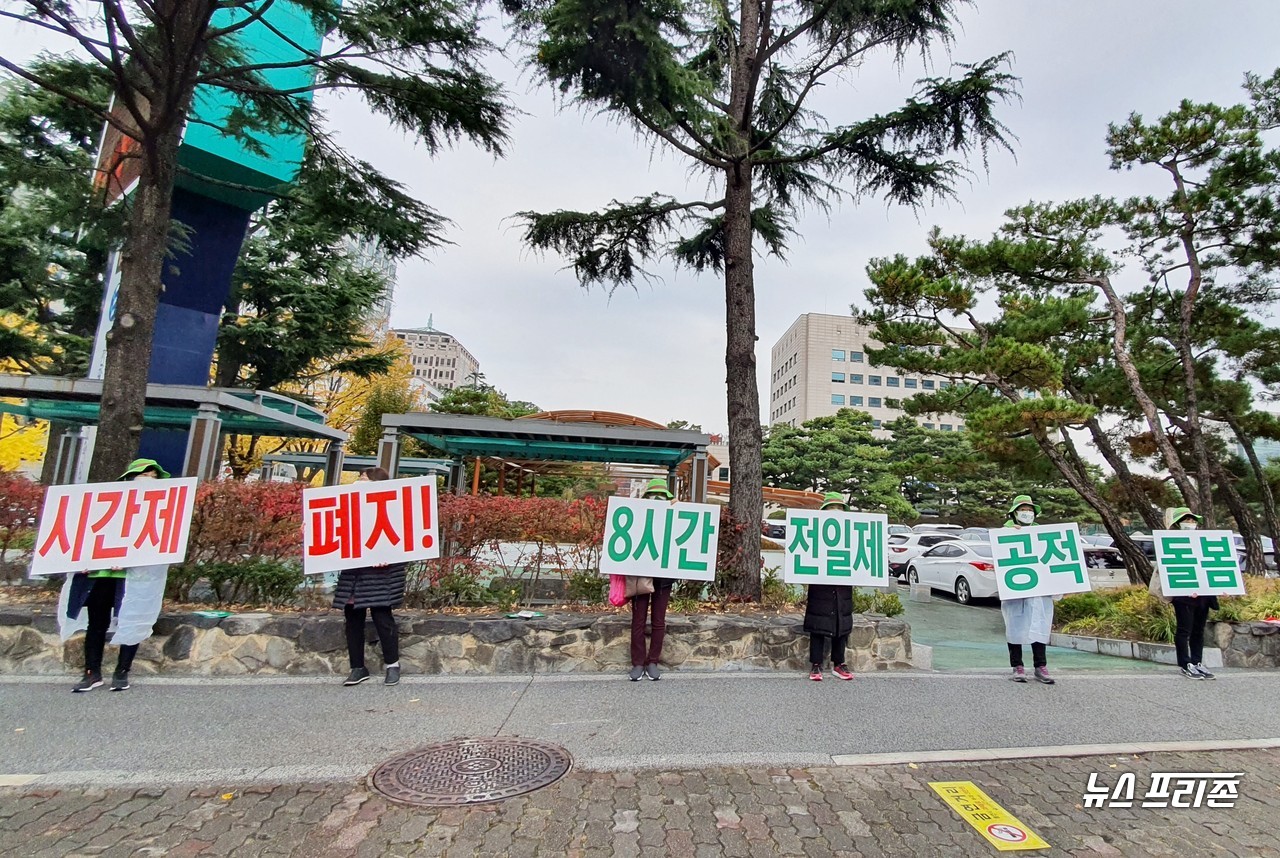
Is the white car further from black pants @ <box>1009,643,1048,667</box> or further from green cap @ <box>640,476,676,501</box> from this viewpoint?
green cap @ <box>640,476,676,501</box>

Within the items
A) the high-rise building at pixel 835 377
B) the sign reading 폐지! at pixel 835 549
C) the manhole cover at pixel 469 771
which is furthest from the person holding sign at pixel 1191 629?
A: the high-rise building at pixel 835 377

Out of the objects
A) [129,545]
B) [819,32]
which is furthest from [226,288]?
[819,32]

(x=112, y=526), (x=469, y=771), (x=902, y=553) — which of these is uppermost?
(x=112, y=526)

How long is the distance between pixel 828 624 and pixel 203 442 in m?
8.32

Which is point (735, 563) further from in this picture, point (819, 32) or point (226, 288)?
point (226, 288)

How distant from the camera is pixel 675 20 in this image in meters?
6.70

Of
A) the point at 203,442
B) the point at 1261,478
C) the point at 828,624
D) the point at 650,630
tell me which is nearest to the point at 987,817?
the point at 828,624

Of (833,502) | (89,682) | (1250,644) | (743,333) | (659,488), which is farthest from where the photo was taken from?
(743,333)

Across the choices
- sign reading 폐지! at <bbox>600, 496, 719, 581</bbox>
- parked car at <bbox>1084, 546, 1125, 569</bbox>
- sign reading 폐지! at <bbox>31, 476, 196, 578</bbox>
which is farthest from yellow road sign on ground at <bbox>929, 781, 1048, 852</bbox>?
parked car at <bbox>1084, 546, 1125, 569</bbox>

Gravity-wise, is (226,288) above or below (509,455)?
above

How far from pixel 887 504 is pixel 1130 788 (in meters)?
33.9

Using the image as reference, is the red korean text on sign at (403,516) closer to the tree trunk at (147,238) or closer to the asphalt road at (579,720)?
the asphalt road at (579,720)

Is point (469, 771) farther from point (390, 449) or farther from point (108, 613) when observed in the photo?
point (390, 449)

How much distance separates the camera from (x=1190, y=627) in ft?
20.9
